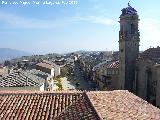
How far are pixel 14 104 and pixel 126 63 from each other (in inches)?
1133

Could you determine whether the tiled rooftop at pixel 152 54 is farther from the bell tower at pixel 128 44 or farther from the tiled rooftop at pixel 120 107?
the tiled rooftop at pixel 120 107

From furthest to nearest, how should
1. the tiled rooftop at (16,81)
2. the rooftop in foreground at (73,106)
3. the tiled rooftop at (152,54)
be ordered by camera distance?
the tiled rooftop at (152,54) < the tiled rooftop at (16,81) < the rooftop in foreground at (73,106)

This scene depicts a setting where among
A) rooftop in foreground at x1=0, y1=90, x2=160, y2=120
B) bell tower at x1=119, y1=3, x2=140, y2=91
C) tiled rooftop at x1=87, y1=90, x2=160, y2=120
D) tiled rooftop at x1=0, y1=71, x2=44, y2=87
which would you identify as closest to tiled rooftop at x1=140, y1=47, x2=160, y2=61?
bell tower at x1=119, y1=3, x2=140, y2=91

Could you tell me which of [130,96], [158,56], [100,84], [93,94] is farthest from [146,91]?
[100,84]

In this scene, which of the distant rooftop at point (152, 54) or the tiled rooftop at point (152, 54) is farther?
the tiled rooftop at point (152, 54)

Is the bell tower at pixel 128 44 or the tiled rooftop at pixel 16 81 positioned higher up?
the bell tower at pixel 128 44

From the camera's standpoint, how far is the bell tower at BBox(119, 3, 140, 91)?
4606 cm

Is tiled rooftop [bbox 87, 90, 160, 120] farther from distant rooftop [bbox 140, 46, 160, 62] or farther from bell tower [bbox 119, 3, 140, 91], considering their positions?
bell tower [bbox 119, 3, 140, 91]

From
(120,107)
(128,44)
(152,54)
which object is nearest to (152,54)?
(152,54)

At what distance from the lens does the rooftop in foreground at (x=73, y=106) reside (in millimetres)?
17766

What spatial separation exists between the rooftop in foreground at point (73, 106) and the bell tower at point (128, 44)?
80.1ft

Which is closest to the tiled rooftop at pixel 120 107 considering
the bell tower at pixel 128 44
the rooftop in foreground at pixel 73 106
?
the rooftop in foreground at pixel 73 106

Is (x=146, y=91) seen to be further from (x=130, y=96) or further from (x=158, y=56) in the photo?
(x=130, y=96)

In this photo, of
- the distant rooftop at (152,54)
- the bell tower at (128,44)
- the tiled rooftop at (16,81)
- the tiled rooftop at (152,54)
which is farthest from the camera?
the bell tower at (128,44)
